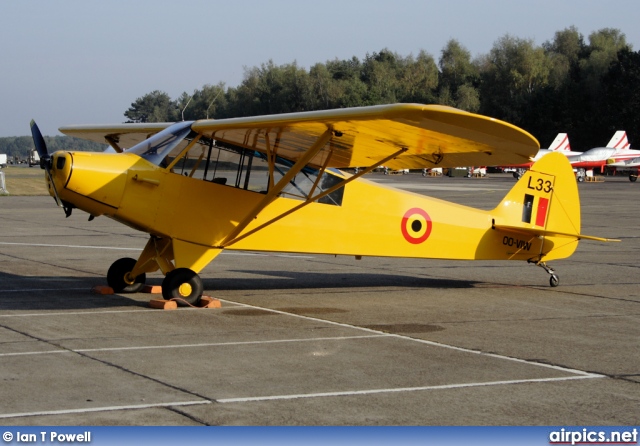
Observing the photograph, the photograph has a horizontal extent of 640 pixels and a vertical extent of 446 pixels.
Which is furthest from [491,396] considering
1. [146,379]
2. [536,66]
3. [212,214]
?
[536,66]

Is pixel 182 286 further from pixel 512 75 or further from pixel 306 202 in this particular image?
pixel 512 75

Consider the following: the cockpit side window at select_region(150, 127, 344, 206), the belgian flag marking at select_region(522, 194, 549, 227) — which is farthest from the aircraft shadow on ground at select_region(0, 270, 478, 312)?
the cockpit side window at select_region(150, 127, 344, 206)

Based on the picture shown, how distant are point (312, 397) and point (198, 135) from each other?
19.6 ft

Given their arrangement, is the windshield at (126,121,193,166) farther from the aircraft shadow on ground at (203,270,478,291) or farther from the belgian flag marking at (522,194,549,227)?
the belgian flag marking at (522,194,549,227)

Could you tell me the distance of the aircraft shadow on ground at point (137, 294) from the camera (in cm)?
1164

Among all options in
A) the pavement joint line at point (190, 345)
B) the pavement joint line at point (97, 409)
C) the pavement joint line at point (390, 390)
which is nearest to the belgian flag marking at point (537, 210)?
the pavement joint line at point (190, 345)

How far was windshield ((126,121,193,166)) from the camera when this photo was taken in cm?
1176

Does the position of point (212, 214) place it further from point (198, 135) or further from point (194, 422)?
point (194, 422)

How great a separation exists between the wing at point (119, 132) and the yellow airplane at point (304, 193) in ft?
0.25

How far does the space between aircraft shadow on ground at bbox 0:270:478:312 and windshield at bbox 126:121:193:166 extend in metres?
1.96

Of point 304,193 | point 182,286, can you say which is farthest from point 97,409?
point 304,193

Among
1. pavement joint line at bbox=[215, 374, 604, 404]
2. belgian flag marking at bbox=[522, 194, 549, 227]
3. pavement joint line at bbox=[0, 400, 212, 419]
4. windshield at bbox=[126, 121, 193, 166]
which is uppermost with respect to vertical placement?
windshield at bbox=[126, 121, 193, 166]

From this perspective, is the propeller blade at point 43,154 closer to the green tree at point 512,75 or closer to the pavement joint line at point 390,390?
the pavement joint line at point 390,390

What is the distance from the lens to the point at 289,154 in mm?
12828
